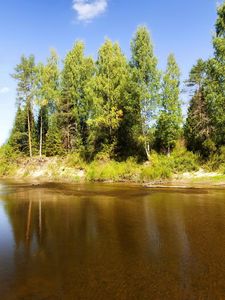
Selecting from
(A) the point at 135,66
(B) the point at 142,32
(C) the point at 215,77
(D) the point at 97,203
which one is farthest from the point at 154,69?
(D) the point at 97,203

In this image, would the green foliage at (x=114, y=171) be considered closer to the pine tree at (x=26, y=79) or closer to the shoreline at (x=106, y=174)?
the shoreline at (x=106, y=174)

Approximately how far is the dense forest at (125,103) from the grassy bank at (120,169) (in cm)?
127

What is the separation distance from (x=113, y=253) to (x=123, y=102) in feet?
95.9

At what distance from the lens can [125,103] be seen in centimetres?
3531

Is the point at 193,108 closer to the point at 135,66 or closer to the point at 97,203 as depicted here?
the point at 135,66

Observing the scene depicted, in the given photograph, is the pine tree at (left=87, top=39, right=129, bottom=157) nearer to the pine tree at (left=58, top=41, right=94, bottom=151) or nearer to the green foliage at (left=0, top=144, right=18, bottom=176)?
the pine tree at (left=58, top=41, right=94, bottom=151)

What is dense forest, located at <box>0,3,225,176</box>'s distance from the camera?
29.8 meters

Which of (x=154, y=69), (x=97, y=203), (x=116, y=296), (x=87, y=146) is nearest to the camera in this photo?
(x=116, y=296)

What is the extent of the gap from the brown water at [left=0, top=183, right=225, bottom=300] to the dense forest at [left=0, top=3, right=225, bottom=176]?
734 inches

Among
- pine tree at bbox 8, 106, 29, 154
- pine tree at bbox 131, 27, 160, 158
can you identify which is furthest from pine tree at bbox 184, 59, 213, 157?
pine tree at bbox 8, 106, 29, 154

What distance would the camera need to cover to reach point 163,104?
33.8 meters

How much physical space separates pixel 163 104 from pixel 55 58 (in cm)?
2377

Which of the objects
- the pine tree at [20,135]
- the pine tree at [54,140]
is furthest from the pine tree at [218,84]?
the pine tree at [20,135]

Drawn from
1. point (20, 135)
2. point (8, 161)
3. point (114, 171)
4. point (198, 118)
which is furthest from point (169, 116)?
point (8, 161)
